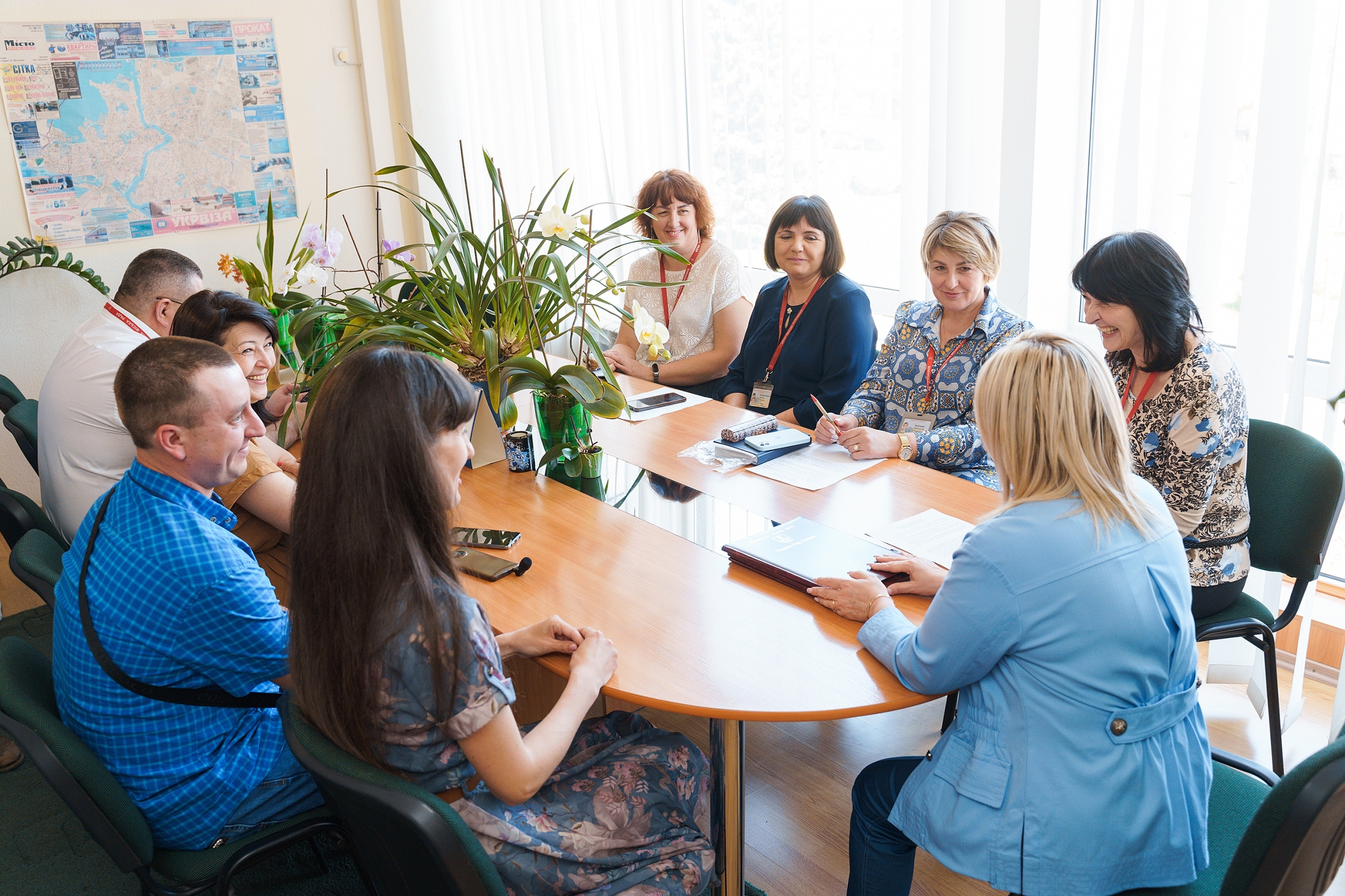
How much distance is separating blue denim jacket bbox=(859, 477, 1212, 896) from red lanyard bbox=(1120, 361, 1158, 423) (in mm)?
946

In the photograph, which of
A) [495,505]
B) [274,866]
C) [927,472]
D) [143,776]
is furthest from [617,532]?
[274,866]

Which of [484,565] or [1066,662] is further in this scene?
[484,565]

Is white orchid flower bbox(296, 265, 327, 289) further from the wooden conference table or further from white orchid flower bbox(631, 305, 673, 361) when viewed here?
white orchid flower bbox(631, 305, 673, 361)

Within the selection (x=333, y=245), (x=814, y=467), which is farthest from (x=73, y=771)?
(x=333, y=245)

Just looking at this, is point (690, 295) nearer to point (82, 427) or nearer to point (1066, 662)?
point (82, 427)

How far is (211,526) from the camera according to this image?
5.29ft

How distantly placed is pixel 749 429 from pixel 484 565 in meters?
0.95

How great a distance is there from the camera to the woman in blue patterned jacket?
2.52 m

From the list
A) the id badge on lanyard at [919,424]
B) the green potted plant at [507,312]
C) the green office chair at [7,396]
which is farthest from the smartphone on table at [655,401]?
the green office chair at [7,396]

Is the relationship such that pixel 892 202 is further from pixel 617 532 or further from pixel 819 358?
pixel 617 532

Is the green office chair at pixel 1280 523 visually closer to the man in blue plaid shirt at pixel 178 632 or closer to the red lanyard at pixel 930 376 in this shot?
the red lanyard at pixel 930 376

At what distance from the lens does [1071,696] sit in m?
1.33

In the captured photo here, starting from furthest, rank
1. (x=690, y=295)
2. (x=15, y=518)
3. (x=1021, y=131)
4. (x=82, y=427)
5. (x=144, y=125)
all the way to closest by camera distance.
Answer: (x=144, y=125) < (x=690, y=295) < (x=1021, y=131) < (x=82, y=427) < (x=15, y=518)

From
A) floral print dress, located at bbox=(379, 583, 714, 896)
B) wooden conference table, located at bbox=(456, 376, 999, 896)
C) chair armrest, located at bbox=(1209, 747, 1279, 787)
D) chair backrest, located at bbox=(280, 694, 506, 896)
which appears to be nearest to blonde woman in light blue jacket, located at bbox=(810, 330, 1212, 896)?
wooden conference table, located at bbox=(456, 376, 999, 896)
